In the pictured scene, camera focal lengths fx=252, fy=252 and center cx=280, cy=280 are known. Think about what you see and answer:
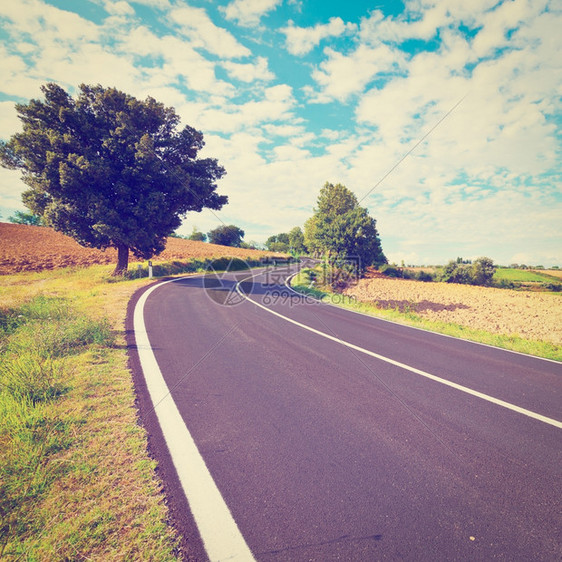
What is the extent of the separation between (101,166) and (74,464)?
661 inches

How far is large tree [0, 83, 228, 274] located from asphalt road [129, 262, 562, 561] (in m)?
12.9

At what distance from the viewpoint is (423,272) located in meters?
45.8

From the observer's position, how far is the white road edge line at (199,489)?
5.68ft

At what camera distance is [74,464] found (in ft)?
7.49

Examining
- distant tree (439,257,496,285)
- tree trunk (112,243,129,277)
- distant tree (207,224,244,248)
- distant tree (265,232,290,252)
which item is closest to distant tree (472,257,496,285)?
distant tree (439,257,496,285)

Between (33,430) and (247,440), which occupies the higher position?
(33,430)

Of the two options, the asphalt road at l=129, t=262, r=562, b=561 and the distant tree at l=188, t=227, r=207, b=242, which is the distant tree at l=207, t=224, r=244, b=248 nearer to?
the distant tree at l=188, t=227, r=207, b=242

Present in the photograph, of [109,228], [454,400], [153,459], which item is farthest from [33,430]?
[109,228]

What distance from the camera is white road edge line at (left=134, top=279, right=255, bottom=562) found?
5.68 ft

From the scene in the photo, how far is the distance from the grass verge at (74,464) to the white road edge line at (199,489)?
0.22 m

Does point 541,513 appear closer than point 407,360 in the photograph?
Yes

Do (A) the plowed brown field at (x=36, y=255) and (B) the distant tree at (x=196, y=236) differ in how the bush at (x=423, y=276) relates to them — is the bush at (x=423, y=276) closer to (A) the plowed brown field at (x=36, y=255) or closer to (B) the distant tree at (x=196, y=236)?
(A) the plowed brown field at (x=36, y=255)

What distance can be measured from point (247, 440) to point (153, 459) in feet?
3.13

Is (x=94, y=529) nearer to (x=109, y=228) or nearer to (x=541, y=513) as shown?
(x=541, y=513)
